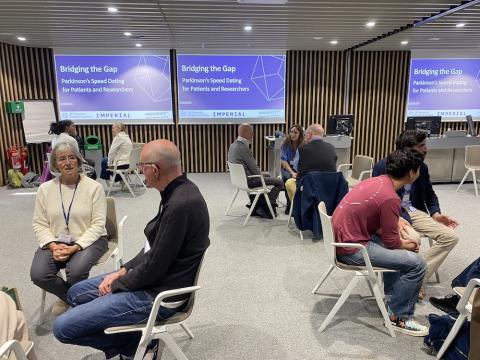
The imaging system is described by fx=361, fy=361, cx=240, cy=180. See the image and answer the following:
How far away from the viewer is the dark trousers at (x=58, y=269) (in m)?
2.44

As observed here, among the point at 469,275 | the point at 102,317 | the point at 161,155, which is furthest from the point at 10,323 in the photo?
the point at 469,275

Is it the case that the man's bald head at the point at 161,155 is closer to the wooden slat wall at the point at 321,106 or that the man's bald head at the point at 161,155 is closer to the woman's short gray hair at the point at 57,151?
the woman's short gray hair at the point at 57,151

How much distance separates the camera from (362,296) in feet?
9.77

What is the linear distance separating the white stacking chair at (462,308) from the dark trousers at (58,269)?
230 centimetres

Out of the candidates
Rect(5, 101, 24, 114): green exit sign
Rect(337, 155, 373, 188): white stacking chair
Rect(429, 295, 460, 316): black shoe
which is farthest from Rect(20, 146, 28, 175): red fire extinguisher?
Rect(429, 295, 460, 316): black shoe

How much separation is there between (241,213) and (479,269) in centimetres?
340

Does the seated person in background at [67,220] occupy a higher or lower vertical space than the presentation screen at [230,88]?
lower

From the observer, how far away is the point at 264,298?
2965 mm

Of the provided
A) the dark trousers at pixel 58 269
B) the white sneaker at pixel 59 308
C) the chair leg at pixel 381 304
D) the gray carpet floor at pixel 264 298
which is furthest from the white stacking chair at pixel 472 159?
the white sneaker at pixel 59 308

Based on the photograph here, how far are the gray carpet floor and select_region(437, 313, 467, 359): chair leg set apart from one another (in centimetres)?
12

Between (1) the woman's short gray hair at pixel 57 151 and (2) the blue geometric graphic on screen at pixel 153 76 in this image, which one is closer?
(1) the woman's short gray hair at pixel 57 151

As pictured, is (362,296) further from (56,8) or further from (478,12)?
(56,8)

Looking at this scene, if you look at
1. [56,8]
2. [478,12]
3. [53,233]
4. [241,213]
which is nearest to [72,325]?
[53,233]

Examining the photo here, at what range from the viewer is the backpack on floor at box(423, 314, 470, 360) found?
6.62ft
